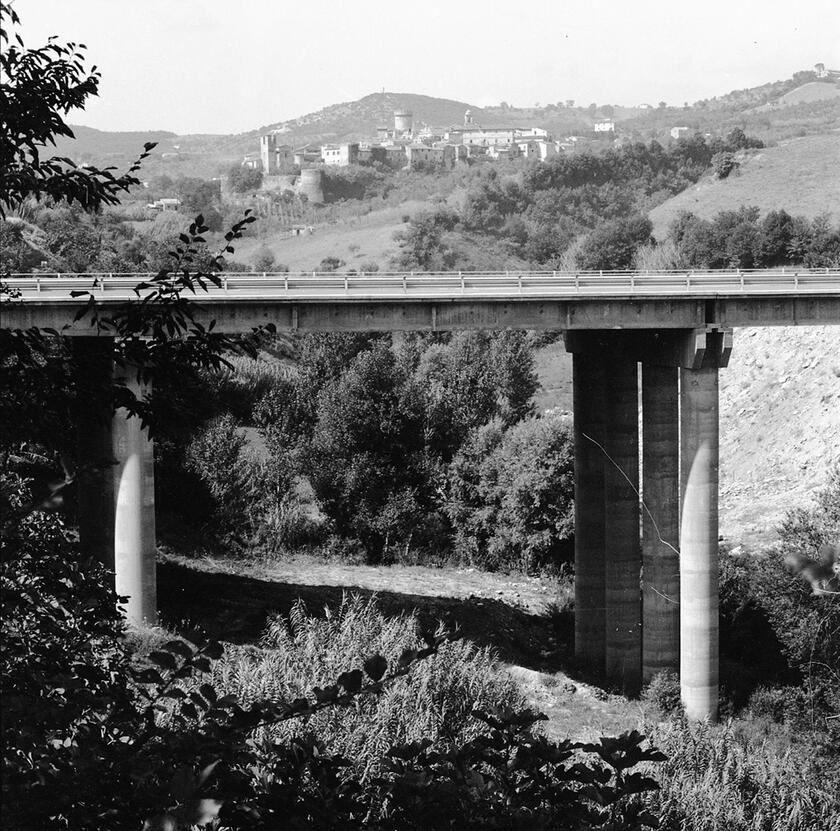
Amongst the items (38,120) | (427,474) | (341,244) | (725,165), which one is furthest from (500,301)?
(725,165)

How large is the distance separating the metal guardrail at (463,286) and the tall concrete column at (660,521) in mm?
2785

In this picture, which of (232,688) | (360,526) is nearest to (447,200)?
(360,526)

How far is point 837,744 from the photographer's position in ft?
110

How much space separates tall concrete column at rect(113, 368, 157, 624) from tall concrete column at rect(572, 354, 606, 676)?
43.8ft

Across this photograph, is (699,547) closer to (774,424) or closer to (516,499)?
(516,499)

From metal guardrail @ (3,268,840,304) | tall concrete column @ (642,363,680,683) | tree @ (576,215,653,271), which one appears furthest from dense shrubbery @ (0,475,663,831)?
tree @ (576,215,653,271)

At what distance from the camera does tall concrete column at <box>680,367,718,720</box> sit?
37.5 m

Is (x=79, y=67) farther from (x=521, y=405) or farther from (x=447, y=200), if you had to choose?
(x=447, y=200)

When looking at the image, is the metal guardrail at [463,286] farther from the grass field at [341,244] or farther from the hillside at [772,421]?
the grass field at [341,244]

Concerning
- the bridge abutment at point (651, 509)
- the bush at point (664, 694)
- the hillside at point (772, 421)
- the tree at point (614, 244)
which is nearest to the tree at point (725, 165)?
the tree at point (614, 244)

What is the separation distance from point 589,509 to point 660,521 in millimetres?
3456

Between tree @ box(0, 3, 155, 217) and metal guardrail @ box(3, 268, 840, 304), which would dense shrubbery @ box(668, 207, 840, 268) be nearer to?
metal guardrail @ box(3, 268, 840, 304)

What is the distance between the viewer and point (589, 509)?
42156 millimetres

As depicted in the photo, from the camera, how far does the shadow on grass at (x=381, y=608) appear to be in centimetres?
4144
